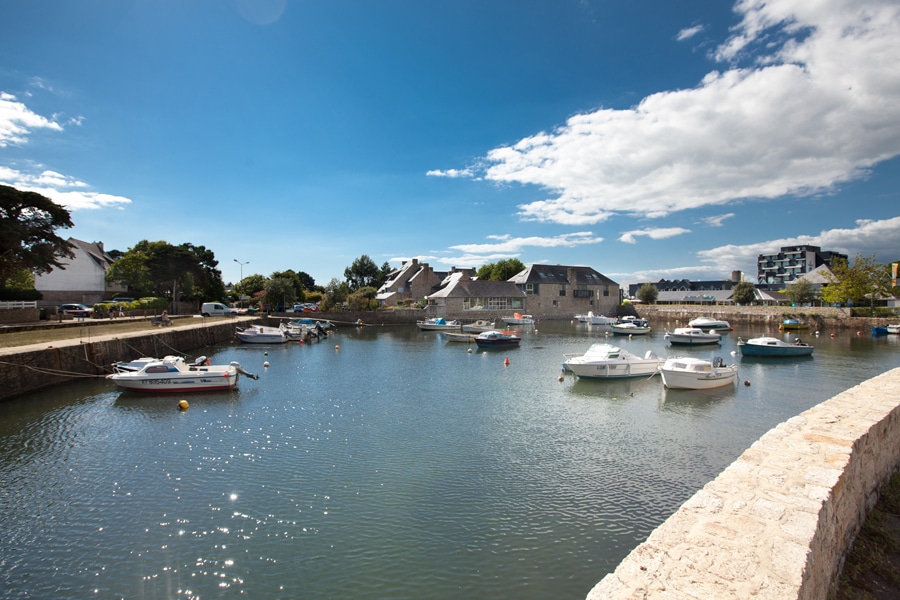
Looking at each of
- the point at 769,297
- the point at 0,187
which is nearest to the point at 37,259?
the point at 0,187

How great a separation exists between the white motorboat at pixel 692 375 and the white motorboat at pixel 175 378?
71.6 ft

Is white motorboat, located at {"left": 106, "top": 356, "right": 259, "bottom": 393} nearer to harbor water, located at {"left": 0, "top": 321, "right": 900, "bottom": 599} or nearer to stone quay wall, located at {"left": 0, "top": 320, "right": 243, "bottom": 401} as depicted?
harbor water, located at {"left": 0, "top": 321, "right": 900, "bottom": 599}

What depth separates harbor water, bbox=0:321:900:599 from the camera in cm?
835

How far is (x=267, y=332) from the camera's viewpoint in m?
44.8

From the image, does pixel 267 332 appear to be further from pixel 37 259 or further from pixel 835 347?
pixel 835 347

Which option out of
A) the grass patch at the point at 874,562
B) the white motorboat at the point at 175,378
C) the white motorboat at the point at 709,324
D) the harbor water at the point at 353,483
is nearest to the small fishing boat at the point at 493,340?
the harbor water at the point at 353,483

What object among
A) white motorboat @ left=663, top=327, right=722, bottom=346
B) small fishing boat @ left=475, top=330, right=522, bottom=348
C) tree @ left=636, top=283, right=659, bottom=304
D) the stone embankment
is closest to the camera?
small fishing boat @ left=475, top=330, right=522, bottom=348

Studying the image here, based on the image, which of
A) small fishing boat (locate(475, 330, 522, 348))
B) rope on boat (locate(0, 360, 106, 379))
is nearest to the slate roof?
small fishing boat (locate(475, 330, 522, 348))

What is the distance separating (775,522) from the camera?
5461 millimetres

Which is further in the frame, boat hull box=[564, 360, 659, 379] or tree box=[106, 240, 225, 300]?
tree box=[106, 240, 225, 300]

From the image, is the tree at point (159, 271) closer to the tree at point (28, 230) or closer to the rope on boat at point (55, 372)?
the tree at point (28, 230)

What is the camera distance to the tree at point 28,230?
33312 millimetres

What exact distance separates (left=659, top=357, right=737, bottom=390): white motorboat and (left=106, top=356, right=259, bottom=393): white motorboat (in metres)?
21.8

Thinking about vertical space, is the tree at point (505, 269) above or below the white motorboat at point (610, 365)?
above
